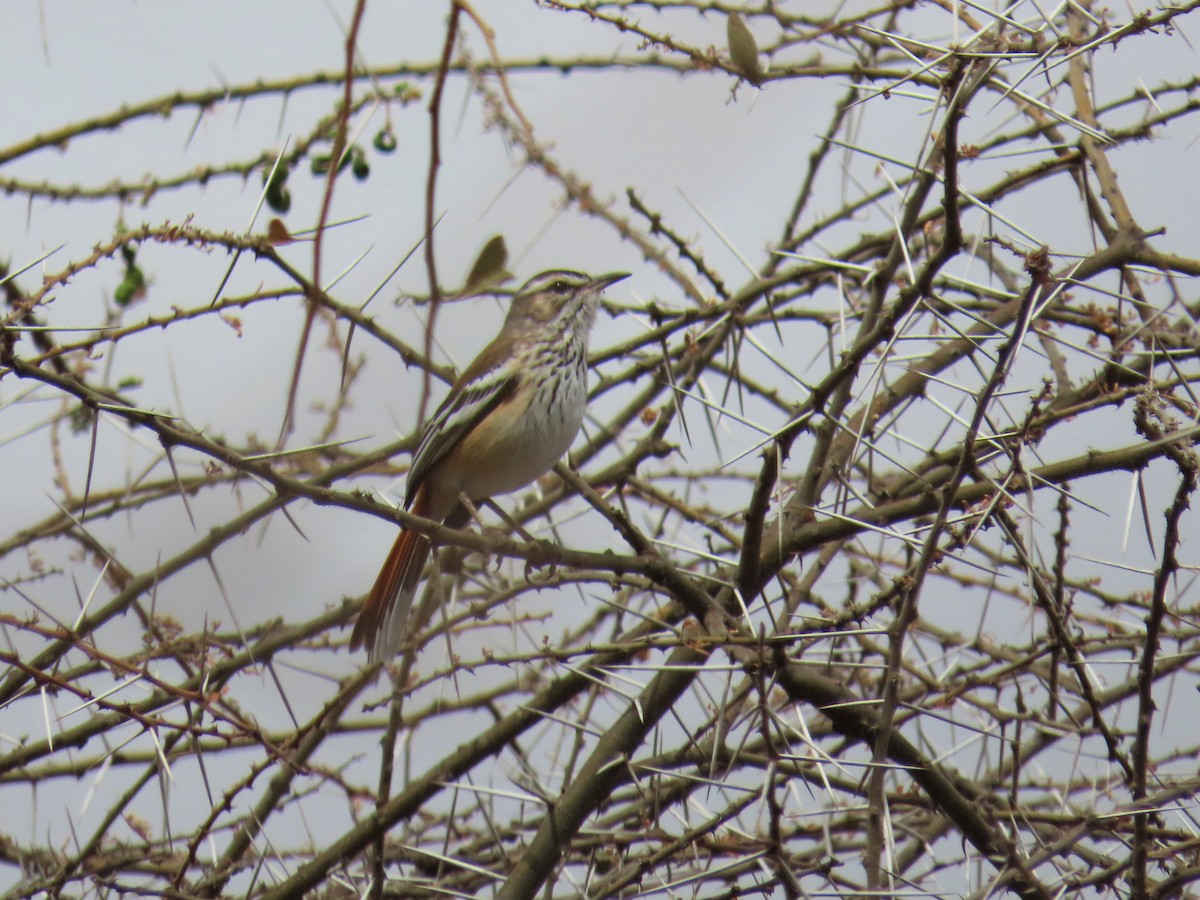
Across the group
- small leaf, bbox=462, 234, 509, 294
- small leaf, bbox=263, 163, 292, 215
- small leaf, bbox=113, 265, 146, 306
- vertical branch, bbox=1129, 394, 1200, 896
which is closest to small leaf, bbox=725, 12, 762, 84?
small leaf, bbox=462, 234, 509, 294

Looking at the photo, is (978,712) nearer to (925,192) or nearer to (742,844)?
(742,844)

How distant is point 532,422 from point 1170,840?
2536mm

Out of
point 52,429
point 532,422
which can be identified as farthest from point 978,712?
point 52,429

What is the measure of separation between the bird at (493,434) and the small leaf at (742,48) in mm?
1893

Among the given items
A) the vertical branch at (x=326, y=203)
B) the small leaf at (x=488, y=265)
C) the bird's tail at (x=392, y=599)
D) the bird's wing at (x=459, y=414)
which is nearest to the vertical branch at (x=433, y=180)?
the vertical branch at (x=326, y=203)

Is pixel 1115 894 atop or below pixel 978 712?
below

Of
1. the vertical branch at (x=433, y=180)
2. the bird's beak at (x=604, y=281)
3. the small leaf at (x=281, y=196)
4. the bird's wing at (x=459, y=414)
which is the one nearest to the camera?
the vertical branch at (x=433, y=180)

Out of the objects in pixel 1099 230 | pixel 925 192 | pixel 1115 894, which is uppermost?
pixel 1099 230

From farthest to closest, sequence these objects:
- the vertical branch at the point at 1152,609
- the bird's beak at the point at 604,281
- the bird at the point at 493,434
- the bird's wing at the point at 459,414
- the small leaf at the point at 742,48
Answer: the bird's beak at the point at 604,281 < the bird's wing at the point at 459,414 < the bird at the point at 493,434 < the small leaf at the point at 742,48 < the vertical branch at the point at 1152,609

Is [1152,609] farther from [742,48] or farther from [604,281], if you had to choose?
[604,281]

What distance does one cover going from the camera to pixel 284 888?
339 centimetres

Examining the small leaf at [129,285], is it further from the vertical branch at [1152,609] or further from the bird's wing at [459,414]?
the vertical branch at [1152,609]

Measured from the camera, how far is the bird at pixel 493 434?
4.60 m

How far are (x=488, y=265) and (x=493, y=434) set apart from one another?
98.9 inches
